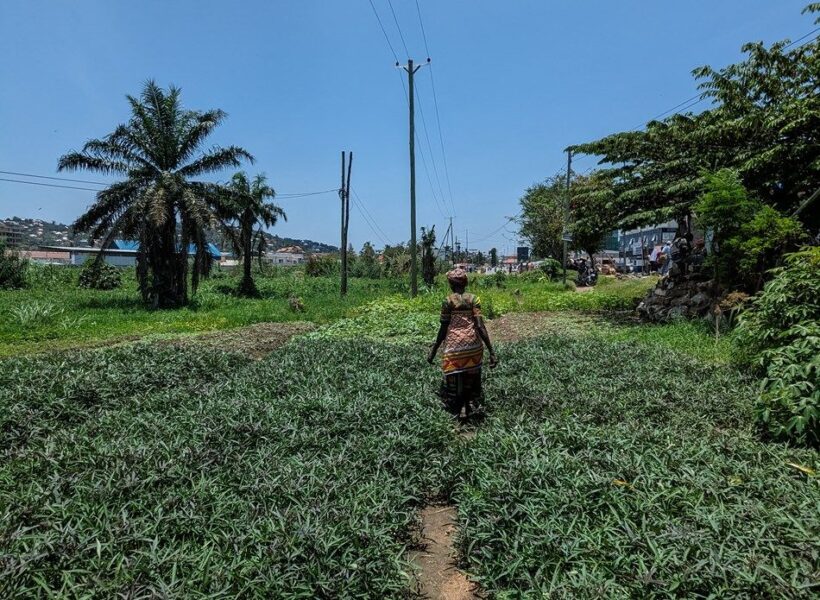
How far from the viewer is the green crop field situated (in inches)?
94.4

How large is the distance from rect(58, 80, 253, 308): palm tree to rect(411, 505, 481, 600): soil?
18.4 metres

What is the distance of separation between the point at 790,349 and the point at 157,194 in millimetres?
20154

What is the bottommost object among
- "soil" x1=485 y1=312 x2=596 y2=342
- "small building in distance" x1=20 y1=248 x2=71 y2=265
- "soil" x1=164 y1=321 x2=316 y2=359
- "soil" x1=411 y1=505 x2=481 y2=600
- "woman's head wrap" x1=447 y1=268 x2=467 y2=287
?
"soil" x1=411 y1=505 x2=481 y2=600

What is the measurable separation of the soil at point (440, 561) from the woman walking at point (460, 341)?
1.78 m

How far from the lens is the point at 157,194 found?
19.3m

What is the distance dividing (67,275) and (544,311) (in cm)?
3079

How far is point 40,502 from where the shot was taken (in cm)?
302

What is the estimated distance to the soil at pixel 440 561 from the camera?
2824 mm

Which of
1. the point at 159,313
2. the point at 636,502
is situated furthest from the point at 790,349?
the point at 159,313

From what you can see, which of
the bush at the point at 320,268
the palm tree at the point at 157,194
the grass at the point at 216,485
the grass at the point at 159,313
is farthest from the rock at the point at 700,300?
the bush at the point at 320,268

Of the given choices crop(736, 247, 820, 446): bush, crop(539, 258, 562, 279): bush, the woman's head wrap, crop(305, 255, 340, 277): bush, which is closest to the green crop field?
crop(736, 247, 820, 446): bush

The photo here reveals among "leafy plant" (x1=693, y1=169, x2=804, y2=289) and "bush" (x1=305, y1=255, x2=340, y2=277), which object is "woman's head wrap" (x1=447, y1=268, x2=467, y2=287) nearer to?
"leafy plant" (x1=693, y1=169, x2=804, y2=289)

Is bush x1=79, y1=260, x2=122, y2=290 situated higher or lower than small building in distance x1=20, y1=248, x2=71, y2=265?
lower

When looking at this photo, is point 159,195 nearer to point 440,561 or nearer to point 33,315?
point 33,315
